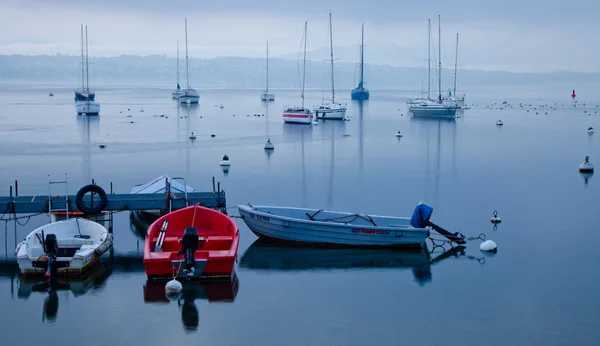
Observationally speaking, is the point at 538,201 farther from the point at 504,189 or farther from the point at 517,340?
the point at 517,340

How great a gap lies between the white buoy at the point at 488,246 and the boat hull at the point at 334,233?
62.5 inches

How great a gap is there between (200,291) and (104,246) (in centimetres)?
314

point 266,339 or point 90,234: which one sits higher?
point 90,234

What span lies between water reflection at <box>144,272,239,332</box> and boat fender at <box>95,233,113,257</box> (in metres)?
1.66

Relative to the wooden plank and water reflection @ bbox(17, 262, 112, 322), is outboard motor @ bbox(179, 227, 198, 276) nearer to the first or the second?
water reflection @ bbox(17, 262, 112, 322)

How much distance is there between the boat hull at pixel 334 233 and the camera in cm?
1869

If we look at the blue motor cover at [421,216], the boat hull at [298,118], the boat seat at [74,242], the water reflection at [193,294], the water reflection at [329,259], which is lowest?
the water reflection at [193,294]

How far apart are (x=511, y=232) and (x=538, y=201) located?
19.8 ft

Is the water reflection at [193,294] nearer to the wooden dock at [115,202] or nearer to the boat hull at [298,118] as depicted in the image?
the wooden dock at [115,202]

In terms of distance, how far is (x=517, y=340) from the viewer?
13.2m

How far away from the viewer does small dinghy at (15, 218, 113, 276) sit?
16.1m

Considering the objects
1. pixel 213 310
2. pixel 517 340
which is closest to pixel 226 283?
pixel 213 310

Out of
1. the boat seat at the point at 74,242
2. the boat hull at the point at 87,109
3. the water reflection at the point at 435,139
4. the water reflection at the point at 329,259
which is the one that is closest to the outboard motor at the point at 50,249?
the boat seat at the point at 74,242

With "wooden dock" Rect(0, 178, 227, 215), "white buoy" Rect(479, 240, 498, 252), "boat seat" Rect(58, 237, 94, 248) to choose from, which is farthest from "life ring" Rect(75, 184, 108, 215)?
"white buoy" Rect(479, 240, 498, 252)
